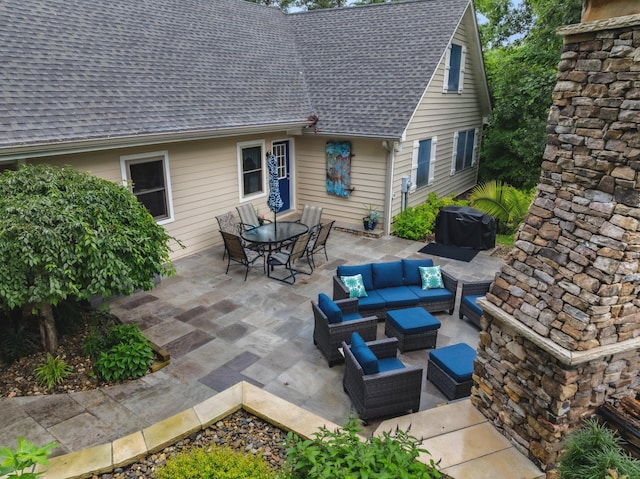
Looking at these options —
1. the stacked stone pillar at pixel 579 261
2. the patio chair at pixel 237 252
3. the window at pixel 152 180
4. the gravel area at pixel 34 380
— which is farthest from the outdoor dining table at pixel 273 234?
the stacked stone pillar at pixel 579 261

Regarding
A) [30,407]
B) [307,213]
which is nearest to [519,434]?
[30,407]

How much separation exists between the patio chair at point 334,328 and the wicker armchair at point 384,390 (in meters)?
0.73

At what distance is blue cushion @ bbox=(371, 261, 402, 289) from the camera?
24.6ft

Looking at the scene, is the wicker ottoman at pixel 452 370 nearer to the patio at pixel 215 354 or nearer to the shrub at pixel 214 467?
the patio at pixel 215 354

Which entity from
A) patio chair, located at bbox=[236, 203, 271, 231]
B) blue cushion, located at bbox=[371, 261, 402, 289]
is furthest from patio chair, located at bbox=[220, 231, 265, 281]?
blue cushion, located at bbox=[371, 261, 402, 289]

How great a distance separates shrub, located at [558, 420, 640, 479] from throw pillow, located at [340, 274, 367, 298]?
144 inches

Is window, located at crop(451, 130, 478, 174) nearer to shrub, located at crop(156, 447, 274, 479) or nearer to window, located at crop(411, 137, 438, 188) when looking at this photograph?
window, located at crop(411, 137, 438, 188)

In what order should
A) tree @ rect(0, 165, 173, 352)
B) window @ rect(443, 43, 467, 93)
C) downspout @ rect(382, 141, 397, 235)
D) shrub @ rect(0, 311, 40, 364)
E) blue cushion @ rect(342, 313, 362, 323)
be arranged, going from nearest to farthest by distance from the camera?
tree @ rect(0, 165, 173, 352) < shrub @ rect(0, 311, 40, 364) < blue cushion @ rect(342, 313, 362, 323) < downspout @ rect(382, 141, 397, 235) < window @ rect(443, 43, 467, 93)

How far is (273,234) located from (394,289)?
3044 millimetres

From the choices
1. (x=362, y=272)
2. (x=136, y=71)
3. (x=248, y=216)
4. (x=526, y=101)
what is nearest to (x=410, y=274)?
(x=362, y=272)

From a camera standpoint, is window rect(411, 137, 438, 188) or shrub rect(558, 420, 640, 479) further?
window rect(411, 137, 438, 188)

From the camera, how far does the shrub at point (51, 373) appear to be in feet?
17.1

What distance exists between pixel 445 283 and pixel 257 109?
21.0ft

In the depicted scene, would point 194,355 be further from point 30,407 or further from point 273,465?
point 273,465
